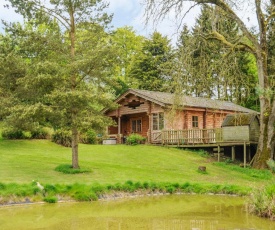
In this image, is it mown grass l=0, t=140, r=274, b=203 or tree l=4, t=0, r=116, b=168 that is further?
tree l=4, t=0, r=116, b=168

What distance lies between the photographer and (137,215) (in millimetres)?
10062

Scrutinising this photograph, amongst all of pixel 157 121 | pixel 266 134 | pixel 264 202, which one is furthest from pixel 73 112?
pixel 157 121

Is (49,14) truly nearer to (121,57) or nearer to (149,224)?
(121,57)

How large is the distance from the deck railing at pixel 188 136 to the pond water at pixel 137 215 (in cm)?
1304

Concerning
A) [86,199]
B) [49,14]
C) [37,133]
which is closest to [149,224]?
[86,199]

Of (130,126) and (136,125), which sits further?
(130,126)

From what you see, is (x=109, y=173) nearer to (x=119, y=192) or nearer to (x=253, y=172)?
(x=119, y=192)

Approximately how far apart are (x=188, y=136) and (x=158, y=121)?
11.3 ft

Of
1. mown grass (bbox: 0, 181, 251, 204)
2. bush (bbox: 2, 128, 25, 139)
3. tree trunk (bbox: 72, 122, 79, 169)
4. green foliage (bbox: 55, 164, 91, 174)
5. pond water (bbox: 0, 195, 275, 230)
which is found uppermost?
bush (bbox: 2, 128, 25, 139)

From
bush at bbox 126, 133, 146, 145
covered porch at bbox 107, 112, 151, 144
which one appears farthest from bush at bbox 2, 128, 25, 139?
bush at bbox 126, 133, 146, 145

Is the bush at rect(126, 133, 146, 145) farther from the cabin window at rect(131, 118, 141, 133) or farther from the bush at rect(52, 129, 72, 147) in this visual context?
the bush at rect(52, 129, 72, 147)

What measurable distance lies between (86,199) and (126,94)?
19410mm

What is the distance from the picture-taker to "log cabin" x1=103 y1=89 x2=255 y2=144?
91.1 ft

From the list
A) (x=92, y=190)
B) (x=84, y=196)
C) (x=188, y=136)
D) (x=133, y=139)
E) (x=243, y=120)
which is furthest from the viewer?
(x=133, y=139)
